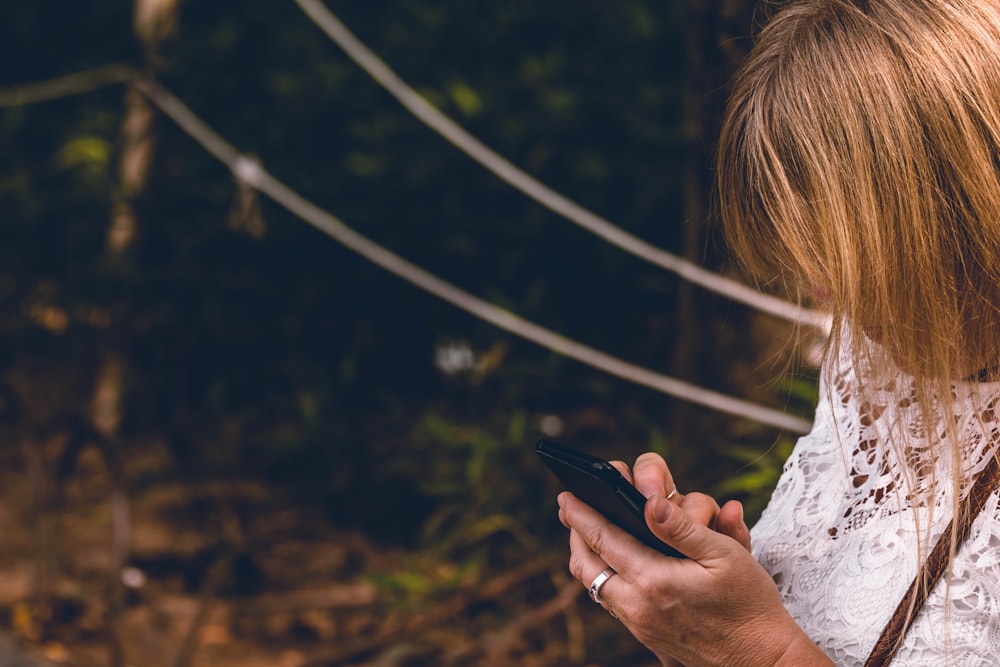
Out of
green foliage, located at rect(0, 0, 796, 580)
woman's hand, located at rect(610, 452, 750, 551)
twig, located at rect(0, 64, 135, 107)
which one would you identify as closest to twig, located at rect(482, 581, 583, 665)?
green foliage, located at rect(0, 0, 796, 580)

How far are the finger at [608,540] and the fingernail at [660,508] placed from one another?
0.08 m

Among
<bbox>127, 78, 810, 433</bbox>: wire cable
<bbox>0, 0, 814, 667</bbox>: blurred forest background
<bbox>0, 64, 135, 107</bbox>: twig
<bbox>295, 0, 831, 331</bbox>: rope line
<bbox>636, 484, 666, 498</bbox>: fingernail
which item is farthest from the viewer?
<bbox>0, 64, 135, 107</bbox>: twig

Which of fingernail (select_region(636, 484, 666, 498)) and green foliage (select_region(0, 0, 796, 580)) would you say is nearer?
fingernail (select_region(636, 484, 666, 498))

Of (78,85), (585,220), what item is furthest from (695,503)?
(78,85)

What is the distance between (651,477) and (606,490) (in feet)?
0.47

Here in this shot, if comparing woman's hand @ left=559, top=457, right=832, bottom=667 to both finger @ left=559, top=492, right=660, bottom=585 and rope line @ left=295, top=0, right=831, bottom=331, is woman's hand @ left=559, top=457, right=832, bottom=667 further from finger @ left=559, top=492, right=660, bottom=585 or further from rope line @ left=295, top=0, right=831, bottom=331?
rope line @ left=295, top=0, right=831, bottom=331

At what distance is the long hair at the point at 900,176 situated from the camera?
897mm

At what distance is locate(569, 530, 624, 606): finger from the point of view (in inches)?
40.9

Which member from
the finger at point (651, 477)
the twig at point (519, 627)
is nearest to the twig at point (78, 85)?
the twig at point (519, 627)

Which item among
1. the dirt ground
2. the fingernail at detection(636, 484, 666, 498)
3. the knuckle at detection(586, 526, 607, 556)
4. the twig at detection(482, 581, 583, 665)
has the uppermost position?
the dirt ground

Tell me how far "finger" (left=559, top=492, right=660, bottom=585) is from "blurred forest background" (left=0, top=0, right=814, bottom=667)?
1488mm

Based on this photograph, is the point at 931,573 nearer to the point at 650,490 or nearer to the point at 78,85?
the point at 650,490

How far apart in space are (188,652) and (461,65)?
6.35ft

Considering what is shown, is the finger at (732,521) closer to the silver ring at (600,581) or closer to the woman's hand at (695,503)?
the woman's hand at (695,503)
